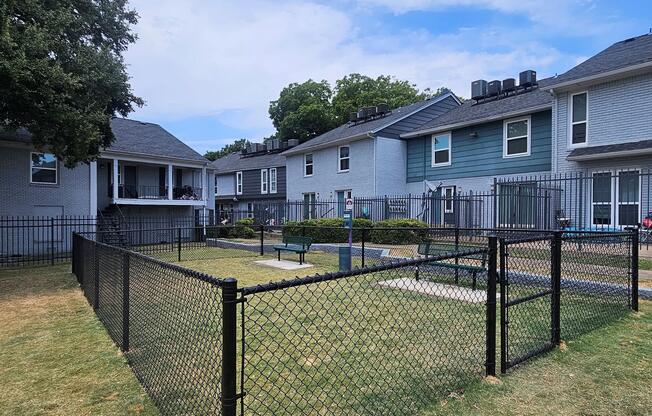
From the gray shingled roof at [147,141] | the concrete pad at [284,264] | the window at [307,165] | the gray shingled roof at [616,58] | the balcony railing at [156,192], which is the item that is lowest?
the concrete pad at [284,264]

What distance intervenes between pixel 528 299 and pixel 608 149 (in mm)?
11945

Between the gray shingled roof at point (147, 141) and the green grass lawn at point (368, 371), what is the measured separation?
17.9 metres

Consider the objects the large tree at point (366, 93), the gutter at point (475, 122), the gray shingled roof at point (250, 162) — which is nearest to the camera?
the gutter at point (475, 122)

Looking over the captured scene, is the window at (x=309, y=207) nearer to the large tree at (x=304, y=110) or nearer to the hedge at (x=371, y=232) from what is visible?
the hedge at (x=371, y=232)

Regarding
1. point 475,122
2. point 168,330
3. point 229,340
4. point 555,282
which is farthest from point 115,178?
point 229,340

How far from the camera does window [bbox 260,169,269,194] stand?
34281mm

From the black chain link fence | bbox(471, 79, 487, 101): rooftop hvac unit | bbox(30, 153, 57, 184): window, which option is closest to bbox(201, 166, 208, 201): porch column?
bbox(30, 153, 57, 184): window

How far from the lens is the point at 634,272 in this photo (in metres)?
6.20

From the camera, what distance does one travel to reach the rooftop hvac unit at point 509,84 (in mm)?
19734

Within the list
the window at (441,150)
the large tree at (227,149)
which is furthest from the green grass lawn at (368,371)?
the large tree at (227,149)

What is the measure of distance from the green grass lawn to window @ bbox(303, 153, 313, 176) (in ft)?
68.9

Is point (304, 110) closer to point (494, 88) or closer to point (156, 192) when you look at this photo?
point (156, 192)

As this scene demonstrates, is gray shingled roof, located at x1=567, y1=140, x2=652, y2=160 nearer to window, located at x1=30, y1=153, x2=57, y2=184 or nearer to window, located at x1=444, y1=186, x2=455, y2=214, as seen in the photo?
window, located at x1=444, y1=186, x2=455, y2=214

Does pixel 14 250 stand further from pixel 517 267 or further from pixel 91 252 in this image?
pixel 517 267
